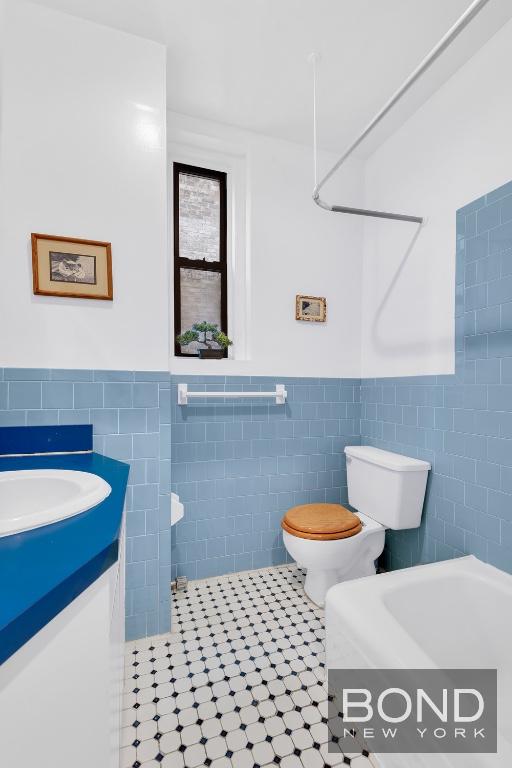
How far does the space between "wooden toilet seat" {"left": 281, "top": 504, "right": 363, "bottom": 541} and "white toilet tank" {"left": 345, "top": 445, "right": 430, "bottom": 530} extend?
0.15 meters

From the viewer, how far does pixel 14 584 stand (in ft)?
1.73

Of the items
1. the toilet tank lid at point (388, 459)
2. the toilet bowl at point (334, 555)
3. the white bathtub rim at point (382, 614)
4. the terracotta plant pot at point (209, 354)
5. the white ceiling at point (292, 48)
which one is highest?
the white ceiling at point (292, 48)

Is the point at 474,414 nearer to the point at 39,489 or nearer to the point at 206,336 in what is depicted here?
the point at 206,336

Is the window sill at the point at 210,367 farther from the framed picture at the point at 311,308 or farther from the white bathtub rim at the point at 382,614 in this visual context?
the white bathtub rim at the point at 382,614

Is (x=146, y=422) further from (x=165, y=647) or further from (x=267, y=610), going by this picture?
(x=267, y=610)

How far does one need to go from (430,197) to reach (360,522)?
166cm

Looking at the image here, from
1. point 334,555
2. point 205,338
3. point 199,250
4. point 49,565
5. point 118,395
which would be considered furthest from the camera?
point 199,250

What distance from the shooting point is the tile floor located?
3.69 ft

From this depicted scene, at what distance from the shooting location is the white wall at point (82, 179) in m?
1.40

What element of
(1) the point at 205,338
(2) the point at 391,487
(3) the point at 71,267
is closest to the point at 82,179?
(3) the point at 71,267

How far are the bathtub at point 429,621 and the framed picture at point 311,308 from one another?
141 centimetres

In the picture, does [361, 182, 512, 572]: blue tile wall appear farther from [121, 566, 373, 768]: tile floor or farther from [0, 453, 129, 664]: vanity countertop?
[0, 453, 129, 664]: vanity countertop

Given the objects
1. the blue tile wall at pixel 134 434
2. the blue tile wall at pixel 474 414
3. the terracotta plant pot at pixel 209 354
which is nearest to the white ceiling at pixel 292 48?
the blue tile wall at pixel 474 414

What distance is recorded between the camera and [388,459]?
1.88 m
